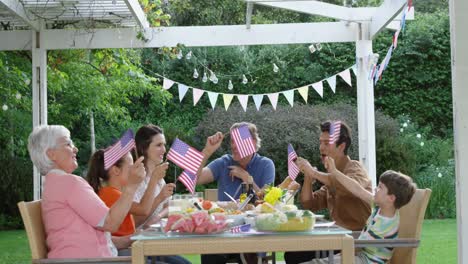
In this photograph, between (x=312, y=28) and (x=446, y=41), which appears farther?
Result: (x=446, y=41)

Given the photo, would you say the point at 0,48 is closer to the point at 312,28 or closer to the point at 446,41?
the point at 312,28

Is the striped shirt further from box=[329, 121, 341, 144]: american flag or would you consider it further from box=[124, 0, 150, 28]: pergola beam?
box=[124, 0, 150, 28]: pergola beam

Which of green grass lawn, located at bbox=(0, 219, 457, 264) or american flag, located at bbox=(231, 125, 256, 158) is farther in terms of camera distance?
green grass lawn, located at bbox=(0, 219, 457, 264)

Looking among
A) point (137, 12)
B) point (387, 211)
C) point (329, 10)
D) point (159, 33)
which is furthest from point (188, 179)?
point (159, 33)

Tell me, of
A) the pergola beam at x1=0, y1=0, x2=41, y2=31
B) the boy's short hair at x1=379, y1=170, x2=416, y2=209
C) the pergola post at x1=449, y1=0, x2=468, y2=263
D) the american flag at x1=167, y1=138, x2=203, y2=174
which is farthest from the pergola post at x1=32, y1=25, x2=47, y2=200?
the pergola post at x1=449, y1=0, x2=468, y2=263

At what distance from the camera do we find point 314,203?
4781mm

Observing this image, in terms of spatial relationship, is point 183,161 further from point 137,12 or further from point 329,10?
point 329,10

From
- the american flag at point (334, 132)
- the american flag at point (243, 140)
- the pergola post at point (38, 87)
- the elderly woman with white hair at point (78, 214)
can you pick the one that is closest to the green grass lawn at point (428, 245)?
the pergola post at point (38, 87)

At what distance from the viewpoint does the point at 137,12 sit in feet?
21.4

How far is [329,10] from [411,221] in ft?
10.9

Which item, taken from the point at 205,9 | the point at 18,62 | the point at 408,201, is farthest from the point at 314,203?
the point at 205,9

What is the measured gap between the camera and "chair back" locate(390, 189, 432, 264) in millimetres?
3500

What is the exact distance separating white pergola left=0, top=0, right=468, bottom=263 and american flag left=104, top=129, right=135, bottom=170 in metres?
2.98

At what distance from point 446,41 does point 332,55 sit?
1642 mm
